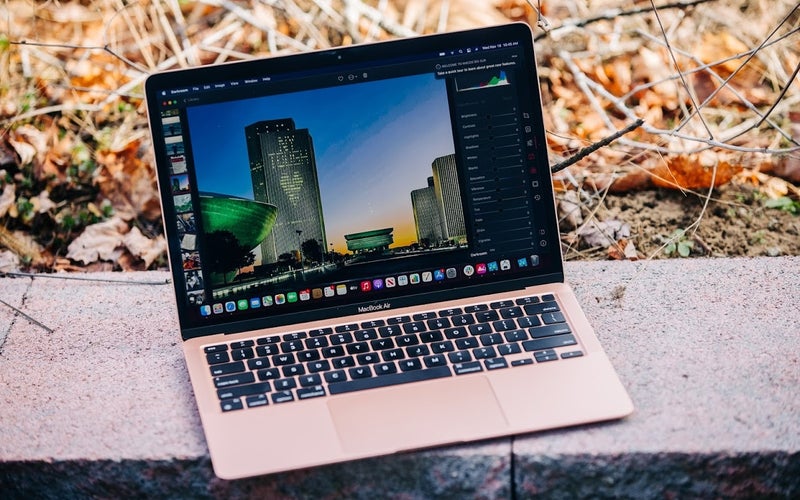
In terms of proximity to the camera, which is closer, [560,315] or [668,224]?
[560,315]

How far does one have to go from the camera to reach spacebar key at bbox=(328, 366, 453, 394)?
4.21 ft

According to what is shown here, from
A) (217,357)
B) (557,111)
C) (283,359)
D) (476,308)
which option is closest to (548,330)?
(476,308)

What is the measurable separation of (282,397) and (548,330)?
0.47 metres

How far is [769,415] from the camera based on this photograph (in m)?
1.26

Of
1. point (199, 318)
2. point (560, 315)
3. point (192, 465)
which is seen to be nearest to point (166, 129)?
point (199, 318)

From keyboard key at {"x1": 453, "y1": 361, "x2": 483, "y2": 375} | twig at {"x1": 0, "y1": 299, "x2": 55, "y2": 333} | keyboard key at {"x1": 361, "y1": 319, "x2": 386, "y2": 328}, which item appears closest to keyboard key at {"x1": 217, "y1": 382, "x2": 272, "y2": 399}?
keyboard key at {"x1": 361, "y1": 319, "x2": 386, "y2": 328}

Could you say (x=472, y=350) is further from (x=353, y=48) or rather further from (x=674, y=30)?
(x=674, y=30)

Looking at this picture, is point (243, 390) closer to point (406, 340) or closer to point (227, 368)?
point (227, 368)

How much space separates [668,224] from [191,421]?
1219mm

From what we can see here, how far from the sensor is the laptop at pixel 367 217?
135cm

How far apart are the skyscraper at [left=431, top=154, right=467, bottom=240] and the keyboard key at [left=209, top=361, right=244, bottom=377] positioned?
0.43 meters

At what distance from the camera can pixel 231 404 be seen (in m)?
1.26

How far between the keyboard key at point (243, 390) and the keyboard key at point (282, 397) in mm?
19

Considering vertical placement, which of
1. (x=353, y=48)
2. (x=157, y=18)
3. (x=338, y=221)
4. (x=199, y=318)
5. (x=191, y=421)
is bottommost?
(x=191, y=421)
